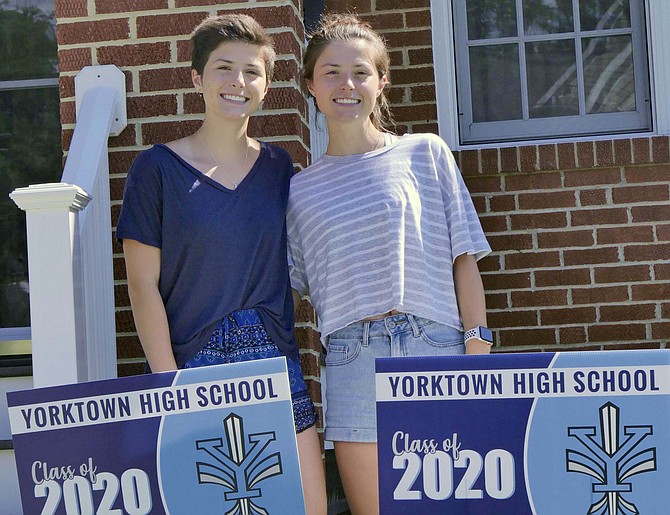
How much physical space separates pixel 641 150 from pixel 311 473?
8.93 feet

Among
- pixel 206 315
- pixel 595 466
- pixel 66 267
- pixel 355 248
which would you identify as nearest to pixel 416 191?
pixel 355 248

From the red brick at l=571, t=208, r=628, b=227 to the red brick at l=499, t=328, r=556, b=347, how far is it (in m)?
0.53

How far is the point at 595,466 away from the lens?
2.39 meters

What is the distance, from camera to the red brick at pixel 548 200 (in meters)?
4.95

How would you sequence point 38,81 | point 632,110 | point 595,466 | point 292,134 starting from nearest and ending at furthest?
point 595,466
point 292,134
point 38,81
point 632,110

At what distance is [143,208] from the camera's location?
279cm

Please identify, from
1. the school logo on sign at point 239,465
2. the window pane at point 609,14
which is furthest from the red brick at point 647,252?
the school logo on sign at point 239,465

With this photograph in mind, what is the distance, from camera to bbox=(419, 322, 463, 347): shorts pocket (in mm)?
2793

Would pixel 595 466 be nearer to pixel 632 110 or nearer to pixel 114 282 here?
pixel 114 282

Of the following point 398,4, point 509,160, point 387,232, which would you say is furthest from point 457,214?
point 398,4

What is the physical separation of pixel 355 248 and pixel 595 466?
0.86 meters

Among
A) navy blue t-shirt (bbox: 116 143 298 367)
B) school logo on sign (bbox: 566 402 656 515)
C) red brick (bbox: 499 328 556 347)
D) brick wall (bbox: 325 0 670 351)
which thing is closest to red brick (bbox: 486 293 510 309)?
brick wall (bbox: 325 0 670 351)

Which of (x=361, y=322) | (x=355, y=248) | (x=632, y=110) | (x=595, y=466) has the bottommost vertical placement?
(x=595, y=466)

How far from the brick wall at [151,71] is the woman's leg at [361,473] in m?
1.01
